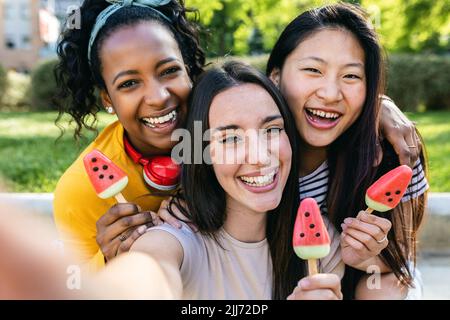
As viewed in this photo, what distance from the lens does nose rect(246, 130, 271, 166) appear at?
2.30 metres

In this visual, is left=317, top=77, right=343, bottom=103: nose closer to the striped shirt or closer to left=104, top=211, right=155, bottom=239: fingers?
the striped shirt

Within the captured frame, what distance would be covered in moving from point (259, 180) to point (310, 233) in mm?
307

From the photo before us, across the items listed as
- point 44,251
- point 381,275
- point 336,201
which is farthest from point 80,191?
point 44,251

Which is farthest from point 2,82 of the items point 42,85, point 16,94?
point 42,85

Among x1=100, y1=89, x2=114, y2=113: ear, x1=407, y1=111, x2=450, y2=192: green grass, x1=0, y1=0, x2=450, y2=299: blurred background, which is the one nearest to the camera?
x1=100, y1=89, x2=114, y2=113: ear

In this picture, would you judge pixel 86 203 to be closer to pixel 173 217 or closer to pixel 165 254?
pixel 173 217

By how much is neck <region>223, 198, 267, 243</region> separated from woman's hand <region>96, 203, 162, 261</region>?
0.29 m

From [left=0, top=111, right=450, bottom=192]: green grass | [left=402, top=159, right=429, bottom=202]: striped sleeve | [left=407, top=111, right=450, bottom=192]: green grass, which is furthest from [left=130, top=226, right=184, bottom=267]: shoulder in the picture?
[left=407, top=111, right=450, bottom=192]: green grass

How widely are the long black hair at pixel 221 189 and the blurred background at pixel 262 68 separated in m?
0.40
